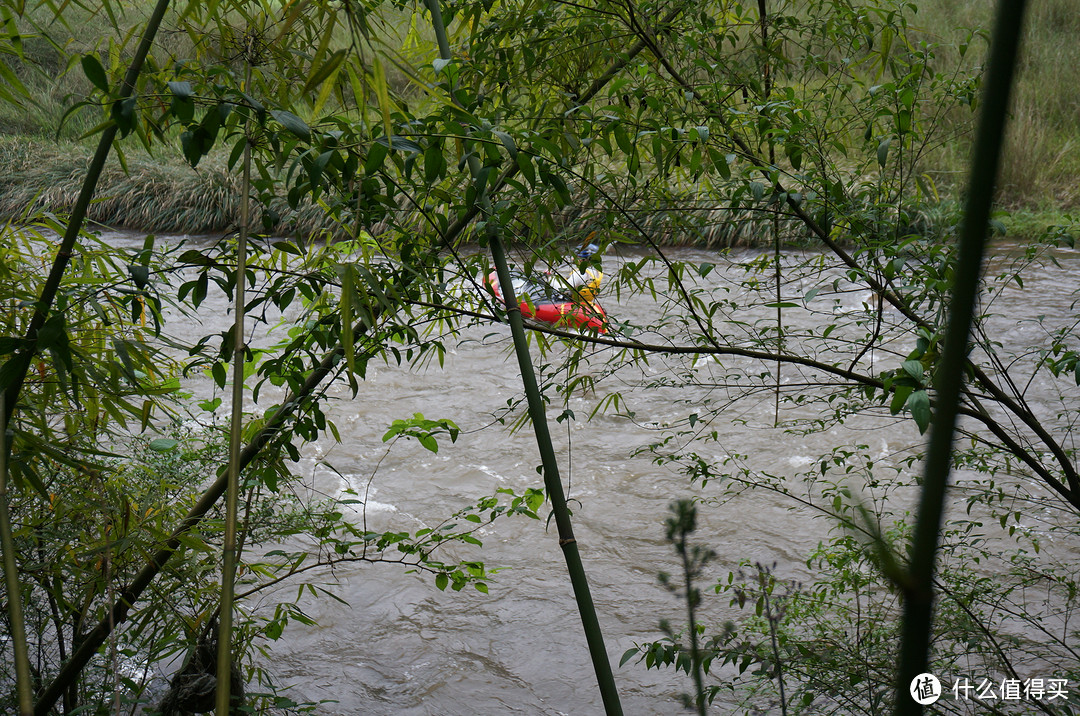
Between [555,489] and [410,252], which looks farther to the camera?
[410,252]

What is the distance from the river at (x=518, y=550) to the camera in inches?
102

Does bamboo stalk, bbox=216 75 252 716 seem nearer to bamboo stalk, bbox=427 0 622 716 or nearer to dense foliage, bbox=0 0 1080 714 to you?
dense foliage, bbox=0 0 1080 714

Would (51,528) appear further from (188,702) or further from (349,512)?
(349,512)

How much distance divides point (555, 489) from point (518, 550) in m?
2.41

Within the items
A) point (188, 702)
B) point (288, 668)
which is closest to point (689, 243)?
point (288, 668)

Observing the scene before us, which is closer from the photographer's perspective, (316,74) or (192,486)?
(316,74)

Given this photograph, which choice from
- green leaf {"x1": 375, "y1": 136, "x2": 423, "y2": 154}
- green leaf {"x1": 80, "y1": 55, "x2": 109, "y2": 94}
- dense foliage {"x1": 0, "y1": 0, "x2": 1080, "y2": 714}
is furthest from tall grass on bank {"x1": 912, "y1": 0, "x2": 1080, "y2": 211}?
green leaf {"x1": 80, "y1": 55, "x2": 109, "y2": 94}

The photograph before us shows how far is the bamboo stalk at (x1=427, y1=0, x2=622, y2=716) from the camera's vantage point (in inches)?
38.4

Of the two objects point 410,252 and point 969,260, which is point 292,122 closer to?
point 410,252

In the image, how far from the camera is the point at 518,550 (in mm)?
3373

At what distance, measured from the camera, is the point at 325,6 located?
2.90ft

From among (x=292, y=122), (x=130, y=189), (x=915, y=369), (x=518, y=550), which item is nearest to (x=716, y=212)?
(x=518, y=550)

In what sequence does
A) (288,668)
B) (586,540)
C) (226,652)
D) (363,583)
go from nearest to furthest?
(226,652) < (288,668) < (363,583) < (586,540)

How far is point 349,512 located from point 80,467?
2.62 m
